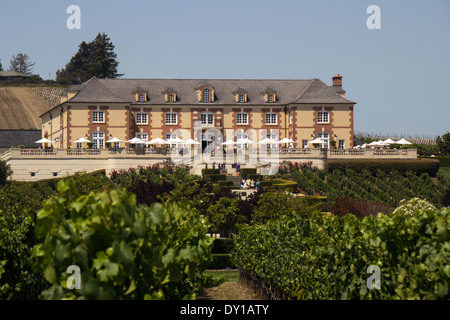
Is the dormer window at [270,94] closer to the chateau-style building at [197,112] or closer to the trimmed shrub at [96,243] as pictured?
the chateau-style building at [197,112]

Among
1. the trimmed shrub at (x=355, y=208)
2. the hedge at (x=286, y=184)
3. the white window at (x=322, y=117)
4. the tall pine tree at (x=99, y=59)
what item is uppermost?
the tall pine tree at (x=99, y=59)

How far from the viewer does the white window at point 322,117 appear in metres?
62.5

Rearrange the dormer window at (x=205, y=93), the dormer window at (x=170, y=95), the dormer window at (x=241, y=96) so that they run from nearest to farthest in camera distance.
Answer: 1. the dormer window at (x=170, y=95)
2. the dormer window at (x=205, y=93)
3. the dormer window at (x=241, y=96)

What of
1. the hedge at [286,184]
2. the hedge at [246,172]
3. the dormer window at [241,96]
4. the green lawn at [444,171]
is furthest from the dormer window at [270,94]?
the hedge at [286,184]

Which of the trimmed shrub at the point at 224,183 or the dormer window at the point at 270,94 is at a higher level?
the dormer window at the point at 270,94

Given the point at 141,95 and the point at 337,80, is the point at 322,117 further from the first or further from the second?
the point at 141,95

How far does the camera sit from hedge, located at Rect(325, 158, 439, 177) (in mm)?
53719

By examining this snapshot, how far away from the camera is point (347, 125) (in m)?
62.6

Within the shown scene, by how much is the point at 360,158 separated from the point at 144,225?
50.3 meters

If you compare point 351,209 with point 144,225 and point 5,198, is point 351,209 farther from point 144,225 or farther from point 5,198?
point 144,225

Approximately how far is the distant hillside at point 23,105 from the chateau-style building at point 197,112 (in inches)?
1825

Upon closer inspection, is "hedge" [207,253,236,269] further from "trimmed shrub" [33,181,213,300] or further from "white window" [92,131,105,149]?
"white window" [92,131,105,149]

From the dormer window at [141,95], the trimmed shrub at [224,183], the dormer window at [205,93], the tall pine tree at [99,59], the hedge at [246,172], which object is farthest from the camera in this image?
the tall pine tree at [99,59]
